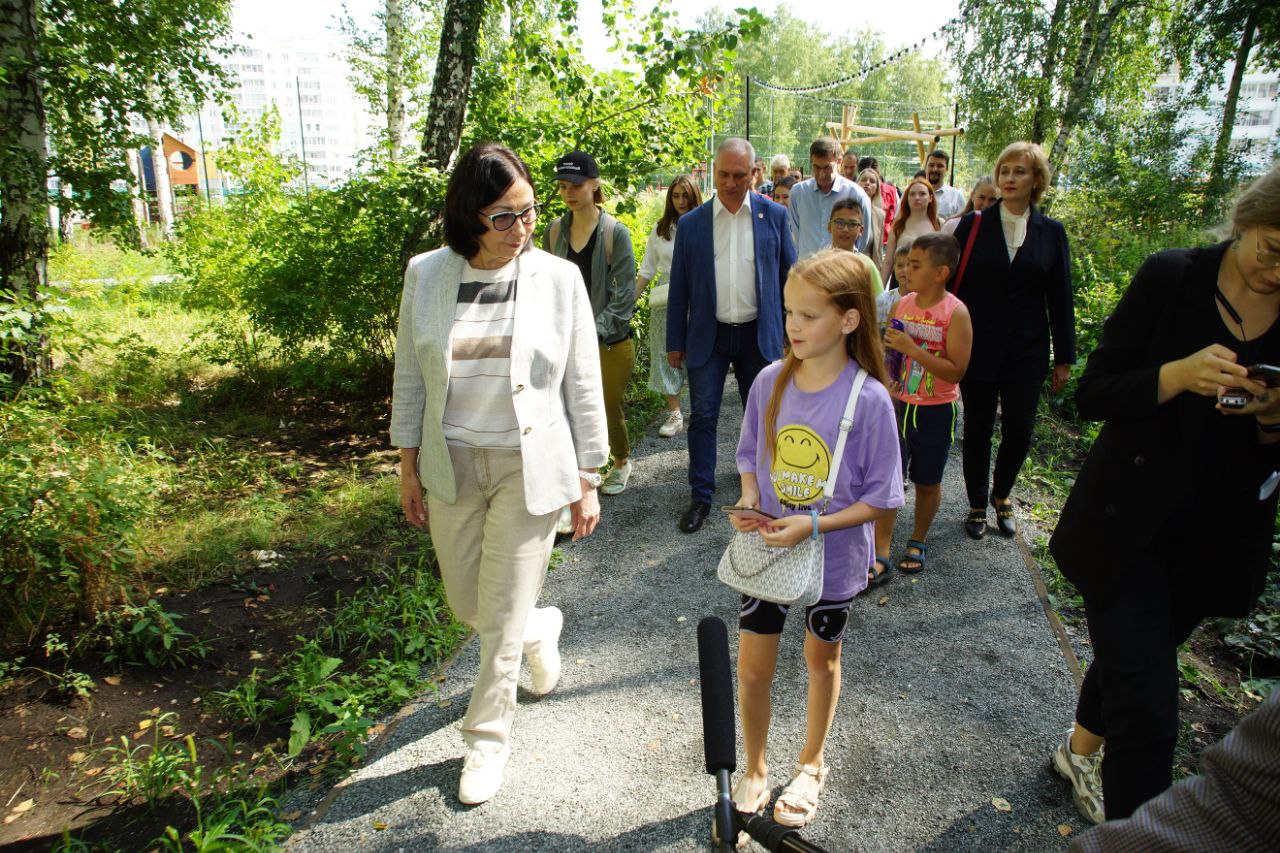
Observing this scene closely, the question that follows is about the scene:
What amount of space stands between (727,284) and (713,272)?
122 mm

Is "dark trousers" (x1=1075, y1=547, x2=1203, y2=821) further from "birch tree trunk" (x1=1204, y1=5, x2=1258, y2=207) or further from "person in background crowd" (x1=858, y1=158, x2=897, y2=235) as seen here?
"birch tree trunk" (x1=1204, y1=5, x2=1258, y2=207)

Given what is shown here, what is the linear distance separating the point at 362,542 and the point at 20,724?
2.02 metres

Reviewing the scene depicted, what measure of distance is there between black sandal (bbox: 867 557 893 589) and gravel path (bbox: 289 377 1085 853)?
0.10 metres

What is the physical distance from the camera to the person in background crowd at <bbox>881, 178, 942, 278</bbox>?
6557 mm

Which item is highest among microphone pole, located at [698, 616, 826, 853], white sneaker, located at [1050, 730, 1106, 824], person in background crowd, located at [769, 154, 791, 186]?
person in background crowd, located at [769, 154, 791, 186]

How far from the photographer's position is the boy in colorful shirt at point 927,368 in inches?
164

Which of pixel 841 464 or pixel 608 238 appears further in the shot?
pixel 608 238

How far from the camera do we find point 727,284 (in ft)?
16.8

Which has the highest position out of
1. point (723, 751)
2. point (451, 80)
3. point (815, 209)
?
point (451, 80)

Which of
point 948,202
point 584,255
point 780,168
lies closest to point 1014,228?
point 584,255

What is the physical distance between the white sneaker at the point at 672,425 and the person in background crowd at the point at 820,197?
190 cm

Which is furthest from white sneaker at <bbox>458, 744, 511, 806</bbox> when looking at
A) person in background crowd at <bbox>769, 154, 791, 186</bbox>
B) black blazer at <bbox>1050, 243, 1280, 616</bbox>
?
person in background crowd at <bbox>769, 154, 791, 186</bbox>

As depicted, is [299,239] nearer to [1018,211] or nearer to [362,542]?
[362,542]

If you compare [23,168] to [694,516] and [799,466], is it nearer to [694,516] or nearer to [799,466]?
[694,516]
